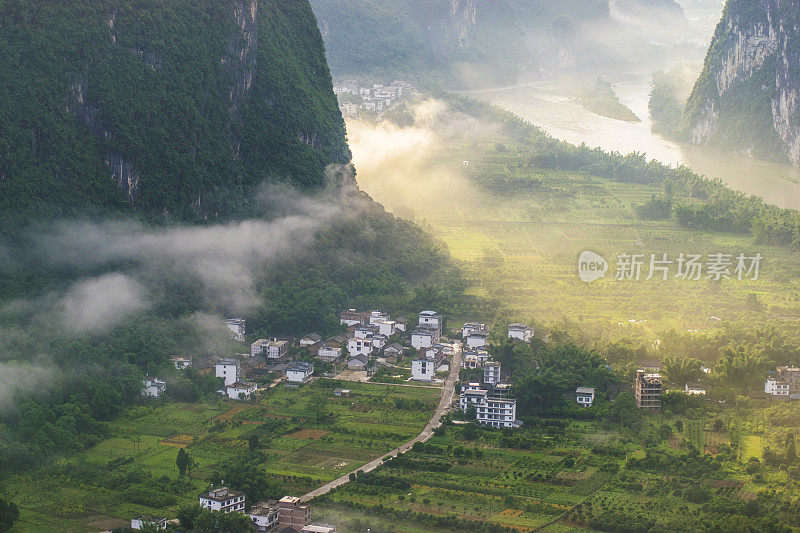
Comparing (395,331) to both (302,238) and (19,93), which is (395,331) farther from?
(19,93)

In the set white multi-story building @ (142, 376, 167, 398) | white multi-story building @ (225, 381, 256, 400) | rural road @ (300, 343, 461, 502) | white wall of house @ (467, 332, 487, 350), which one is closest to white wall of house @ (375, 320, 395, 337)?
rural road @ (300, 343, 461, 502)

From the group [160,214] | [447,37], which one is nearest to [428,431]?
[160,214]

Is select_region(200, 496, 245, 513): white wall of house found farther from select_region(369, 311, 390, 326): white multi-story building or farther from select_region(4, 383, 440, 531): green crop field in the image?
select_region(369, 311, 390, 326): white multi-story building

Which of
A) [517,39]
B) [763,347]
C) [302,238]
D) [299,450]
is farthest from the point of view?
[517,39]

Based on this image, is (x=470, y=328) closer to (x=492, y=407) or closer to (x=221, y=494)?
(x=492, y=407)

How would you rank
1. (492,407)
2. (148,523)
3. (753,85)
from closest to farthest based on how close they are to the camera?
1. (148,523)
2. (492,407)
3. (753,85)

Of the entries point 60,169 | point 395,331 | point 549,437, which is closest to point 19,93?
point 60,169
